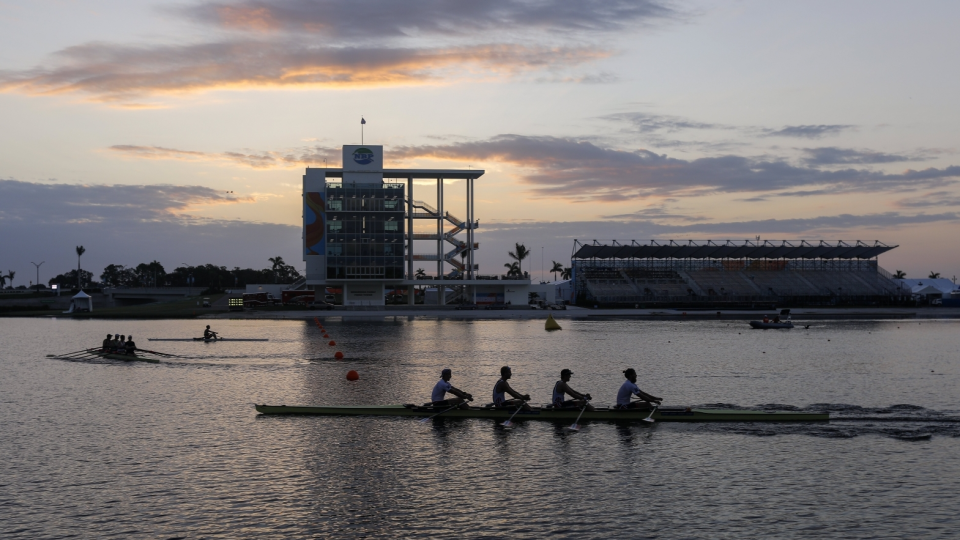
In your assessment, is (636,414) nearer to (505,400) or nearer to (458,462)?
(505,400)

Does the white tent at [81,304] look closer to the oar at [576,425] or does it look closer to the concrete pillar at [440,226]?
the concrete pillar at [440,226]

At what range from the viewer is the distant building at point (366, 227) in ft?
478

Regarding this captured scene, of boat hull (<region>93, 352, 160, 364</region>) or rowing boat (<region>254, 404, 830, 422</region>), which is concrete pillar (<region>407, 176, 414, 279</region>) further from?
rowing boat (<region>254, 404, 830, 422</region>)

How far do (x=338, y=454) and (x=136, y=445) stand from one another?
7.64 m

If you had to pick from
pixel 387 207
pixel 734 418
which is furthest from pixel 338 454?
pixel 387 207

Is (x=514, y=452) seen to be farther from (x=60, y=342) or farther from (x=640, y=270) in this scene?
(x=640, y=270)

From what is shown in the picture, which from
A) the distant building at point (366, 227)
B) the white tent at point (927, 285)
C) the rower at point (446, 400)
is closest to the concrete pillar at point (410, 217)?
the distant building at point (366, 227)

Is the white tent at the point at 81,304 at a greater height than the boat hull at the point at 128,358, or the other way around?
the white tent at the point at 81,304

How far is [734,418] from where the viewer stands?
101 feet

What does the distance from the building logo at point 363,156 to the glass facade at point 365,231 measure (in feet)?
16.4

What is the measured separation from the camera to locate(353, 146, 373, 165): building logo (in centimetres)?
14825

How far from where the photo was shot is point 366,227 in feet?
481

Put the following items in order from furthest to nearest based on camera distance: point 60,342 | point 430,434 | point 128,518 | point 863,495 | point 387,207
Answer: point 387,207, point 60,342, point 430,434, point 863,495, point 128,518

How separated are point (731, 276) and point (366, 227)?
282 feet
